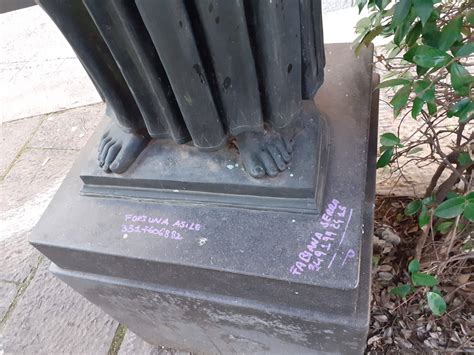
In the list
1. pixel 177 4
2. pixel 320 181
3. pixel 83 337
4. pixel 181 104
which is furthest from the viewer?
pixel 83 337

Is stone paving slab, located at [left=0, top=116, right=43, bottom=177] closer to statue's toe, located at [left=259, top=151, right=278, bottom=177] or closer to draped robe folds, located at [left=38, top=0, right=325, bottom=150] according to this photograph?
draped robe folds, located at [left=38, top=0, right=325, bottom=150]

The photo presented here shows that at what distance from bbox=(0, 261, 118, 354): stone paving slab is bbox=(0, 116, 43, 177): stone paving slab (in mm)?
878

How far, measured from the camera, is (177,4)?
79cm

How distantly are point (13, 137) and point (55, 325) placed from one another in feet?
4.34

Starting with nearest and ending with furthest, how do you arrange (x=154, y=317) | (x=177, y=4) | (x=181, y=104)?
(x=177, y=4) < (x=181, y=104) < (x=154, y=317)

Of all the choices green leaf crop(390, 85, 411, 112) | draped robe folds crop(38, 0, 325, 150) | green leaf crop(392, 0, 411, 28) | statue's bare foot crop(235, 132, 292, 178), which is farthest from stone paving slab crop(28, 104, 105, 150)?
green leaf crop(392, 0, 411, 28)

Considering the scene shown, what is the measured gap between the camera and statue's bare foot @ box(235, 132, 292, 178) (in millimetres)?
1056

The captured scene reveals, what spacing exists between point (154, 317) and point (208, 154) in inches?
24.0

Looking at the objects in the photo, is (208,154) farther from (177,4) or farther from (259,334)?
(259,334)

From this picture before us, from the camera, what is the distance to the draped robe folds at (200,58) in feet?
2.73

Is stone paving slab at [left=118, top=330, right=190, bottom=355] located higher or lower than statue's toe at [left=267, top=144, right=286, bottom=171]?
lower

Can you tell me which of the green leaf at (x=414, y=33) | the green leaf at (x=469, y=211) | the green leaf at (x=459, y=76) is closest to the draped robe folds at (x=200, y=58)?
the green leaf at (x=414, y=33)

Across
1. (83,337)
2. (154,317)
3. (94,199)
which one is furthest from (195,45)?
(83,337)

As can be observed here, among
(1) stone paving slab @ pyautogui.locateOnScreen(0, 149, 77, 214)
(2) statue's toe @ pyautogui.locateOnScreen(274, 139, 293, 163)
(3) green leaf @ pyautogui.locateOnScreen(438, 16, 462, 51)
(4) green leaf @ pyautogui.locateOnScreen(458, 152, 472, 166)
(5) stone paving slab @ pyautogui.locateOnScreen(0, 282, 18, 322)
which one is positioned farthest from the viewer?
(1) stone paving slab @ pyautogui.locateOnScreen(0, 149, 77, 214)
